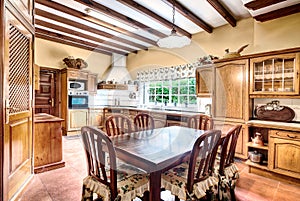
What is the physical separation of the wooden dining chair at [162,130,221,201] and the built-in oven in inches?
170

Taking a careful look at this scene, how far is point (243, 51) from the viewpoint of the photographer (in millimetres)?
3471

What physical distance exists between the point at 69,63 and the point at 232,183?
5062mm

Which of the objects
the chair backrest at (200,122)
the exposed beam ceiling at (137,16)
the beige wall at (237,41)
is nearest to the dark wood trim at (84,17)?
the exposed beam ceiling at (137,16)

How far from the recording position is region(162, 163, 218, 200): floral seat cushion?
1463 mm

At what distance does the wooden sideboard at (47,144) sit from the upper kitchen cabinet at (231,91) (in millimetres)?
2887

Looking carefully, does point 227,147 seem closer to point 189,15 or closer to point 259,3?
point 259,3

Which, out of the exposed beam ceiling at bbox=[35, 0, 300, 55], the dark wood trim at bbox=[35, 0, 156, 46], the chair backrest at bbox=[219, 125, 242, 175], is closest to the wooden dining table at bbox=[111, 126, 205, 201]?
the chair backrest at bbox=[219, 125, 242, 175]

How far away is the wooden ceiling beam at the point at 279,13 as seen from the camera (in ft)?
8.76

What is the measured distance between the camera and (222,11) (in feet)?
10.2

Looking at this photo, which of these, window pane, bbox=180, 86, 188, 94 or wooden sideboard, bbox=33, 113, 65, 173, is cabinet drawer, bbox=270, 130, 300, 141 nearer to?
window pane, bbox=180, 86, 188, 94

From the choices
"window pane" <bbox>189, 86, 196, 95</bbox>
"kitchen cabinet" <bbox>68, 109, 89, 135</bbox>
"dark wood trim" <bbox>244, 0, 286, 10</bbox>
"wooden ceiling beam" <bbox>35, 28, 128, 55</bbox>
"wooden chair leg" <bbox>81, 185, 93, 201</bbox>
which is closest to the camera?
"wooden chair leg" <bbox>81, 185, 93, 201</bbox>

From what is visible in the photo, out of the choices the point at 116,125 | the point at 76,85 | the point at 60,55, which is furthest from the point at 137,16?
the point at 60,55

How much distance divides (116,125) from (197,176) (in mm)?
1331

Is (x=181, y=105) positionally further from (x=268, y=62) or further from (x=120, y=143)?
(x=120, y=143)
